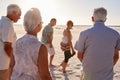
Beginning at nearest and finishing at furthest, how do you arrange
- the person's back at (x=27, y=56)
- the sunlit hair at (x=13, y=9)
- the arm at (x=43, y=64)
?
the arm at (x=43, y=64), the person's back at (x=27, y=56), the sunlit hair at (x=13, y=9)

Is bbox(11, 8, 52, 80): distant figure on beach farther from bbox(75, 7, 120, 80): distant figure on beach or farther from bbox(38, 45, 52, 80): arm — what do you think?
bbox(75, 7, 120, 80): distant figure on beach

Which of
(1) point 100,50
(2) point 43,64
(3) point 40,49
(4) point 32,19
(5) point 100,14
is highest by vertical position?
(4) point 32,19

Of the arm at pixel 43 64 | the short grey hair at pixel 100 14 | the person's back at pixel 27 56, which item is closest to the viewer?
the arm at pixel 43 64

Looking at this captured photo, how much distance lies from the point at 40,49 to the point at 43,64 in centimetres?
17

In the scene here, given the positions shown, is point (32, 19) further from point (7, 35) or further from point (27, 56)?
point (7, 35)

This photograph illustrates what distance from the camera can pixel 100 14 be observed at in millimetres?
5742

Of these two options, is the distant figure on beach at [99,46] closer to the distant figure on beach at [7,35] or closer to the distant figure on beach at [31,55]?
the distant figure on beach at [7,35]

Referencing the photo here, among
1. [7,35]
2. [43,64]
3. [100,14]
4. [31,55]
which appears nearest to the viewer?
[43,64]

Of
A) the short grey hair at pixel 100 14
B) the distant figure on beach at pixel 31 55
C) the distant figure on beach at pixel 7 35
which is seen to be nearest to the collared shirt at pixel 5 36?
the distant figure on beach at pixel 7 35

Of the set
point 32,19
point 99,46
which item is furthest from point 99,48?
point 32,19

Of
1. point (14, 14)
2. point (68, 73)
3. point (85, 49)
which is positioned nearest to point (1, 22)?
point (14, 14)

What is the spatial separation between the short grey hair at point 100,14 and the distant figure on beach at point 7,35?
1.17m

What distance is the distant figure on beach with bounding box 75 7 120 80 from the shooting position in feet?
18.9

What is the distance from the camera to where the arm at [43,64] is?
4554 mm
